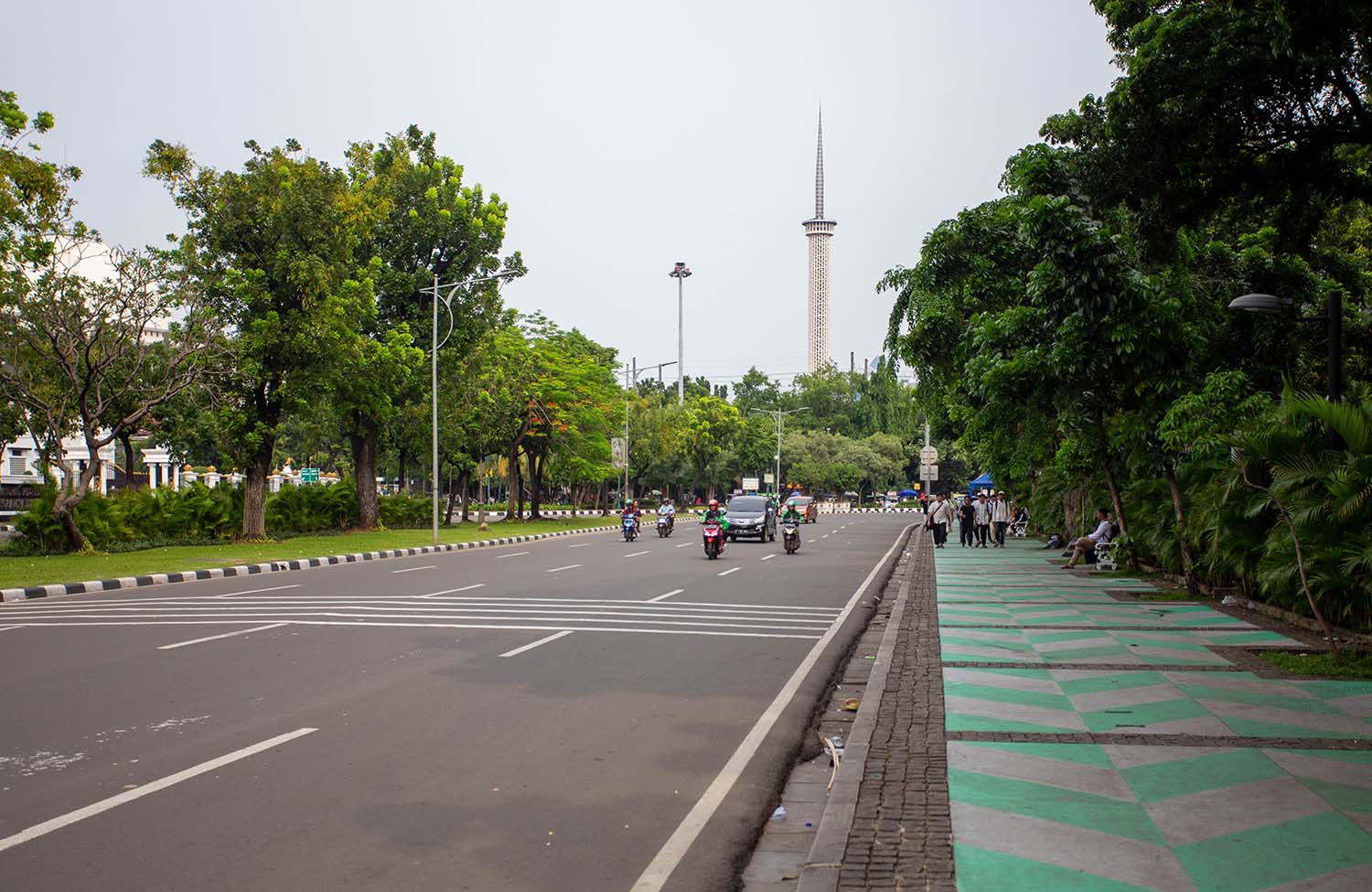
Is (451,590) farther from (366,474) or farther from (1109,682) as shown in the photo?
(366,474)

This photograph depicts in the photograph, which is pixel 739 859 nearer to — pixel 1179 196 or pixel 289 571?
pixel 1179 196

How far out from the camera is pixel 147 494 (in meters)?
31.5

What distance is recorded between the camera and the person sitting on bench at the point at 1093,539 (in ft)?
74.5

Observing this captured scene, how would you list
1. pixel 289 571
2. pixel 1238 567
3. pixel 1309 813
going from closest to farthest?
pixel 1309 813
pixel 1238 567
pixel 289 571

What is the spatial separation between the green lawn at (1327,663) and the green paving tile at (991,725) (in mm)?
3426

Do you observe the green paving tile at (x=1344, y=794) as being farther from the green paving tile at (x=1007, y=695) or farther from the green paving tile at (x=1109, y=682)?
the green paving tile at (x=1109, y=682)

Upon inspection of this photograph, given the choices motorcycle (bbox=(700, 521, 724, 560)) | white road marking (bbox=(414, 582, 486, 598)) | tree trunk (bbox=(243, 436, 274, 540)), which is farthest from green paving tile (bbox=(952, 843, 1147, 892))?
tree trunk (bbox=(243, 436, 274, 540))

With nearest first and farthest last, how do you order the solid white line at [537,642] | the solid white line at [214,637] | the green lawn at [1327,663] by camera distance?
the green lawn at [1327,663]
the solid white line at [537,642]
the solid white line at [214,637]

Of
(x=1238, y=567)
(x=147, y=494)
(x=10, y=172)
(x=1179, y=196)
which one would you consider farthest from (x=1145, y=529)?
(x=147, y=494)

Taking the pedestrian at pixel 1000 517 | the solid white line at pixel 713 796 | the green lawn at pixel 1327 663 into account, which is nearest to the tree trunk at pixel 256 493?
the pedestrian at pixel 1000 517

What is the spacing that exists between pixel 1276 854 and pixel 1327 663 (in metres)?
5.93

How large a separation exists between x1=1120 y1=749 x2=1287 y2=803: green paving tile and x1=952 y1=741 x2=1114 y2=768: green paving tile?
23 centimetres

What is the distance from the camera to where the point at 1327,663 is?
1003 cm

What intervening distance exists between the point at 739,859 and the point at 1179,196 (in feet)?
33.3
